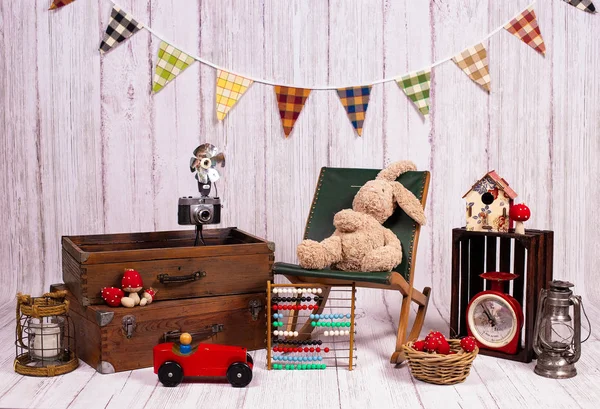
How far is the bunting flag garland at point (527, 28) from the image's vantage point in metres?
3.55

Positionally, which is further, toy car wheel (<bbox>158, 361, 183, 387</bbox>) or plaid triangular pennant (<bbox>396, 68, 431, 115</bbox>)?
plaid triangular pennant (<bbox>396, 68, 431, 115</bbox>)

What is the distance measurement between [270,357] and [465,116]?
5.39ft

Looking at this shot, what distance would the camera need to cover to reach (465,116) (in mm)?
3621

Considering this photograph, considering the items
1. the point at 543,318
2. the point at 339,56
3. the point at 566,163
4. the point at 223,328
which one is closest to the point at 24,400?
the point at 223,328

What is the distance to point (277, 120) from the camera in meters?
3.60

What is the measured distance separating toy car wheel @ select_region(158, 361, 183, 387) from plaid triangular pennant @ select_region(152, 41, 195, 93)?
5.09 ft

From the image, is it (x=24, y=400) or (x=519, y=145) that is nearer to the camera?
(x=24, y=400)

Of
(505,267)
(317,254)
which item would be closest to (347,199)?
(317,254)

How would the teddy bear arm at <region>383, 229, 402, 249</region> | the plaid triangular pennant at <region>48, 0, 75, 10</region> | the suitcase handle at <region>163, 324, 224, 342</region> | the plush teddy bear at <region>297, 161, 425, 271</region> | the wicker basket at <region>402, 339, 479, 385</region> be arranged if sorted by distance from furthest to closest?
the plaid triangular pennant at <region>48, 0, 75, 10</region>
the teddy bear arm at <region>383, 229, 402, 249</region>
the plush teddy bear at <region>297, 161, 425, 271</region>
the suitcase handle at <region>163, 324, 224, 342</region>
the wicker basket at <region>402, 339, 479, 385</region>

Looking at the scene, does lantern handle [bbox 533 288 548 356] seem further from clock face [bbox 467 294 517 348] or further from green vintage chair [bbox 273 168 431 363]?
green vintage chair [bbox 273 168 431 363]

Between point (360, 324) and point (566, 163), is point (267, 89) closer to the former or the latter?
point (360, 324)

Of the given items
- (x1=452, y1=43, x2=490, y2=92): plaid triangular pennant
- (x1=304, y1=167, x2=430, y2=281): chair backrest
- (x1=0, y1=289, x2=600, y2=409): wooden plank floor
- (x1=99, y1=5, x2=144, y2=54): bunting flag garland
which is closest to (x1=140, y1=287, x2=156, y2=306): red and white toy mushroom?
(x1=0, y1=289, x2=600, y2=409): wooden plank floor

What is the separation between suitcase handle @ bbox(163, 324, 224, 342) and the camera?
2.63 metres

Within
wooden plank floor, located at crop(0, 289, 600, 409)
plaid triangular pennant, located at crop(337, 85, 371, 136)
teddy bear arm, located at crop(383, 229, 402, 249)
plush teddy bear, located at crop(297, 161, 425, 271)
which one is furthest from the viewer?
plaid triangular pennant, located at crop(337, 85, 371, 136)
